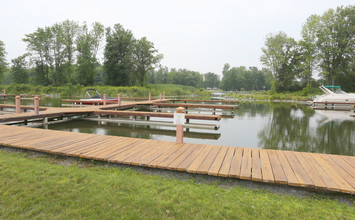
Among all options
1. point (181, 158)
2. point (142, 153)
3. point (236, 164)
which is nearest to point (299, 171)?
point (236, 164)

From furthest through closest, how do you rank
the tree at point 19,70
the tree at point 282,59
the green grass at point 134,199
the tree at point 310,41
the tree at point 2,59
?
the tree at point 19,70 → the tree at point 2,59 → the tree at point 282,59 → the tree at point 310,41 → the green grass at point 134,199

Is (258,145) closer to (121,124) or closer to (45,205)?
(45,205)

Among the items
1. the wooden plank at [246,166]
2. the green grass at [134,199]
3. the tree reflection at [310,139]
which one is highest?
the wooden plank at [246,166]

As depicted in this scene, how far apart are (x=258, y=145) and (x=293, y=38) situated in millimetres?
38242

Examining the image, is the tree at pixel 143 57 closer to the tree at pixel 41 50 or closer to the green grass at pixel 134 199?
the tree at pixel 41 50

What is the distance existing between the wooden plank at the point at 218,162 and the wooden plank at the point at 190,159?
0.37 metres

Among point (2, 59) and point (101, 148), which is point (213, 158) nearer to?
point (101, 148)

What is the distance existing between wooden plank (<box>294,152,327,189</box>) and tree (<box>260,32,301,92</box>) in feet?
117

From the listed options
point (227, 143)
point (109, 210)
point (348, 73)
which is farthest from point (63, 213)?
point (348, 73)

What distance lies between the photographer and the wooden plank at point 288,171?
8.74 ft

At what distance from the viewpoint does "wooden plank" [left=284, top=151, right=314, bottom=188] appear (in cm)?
262

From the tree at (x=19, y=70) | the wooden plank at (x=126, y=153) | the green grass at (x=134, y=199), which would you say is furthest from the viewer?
the tree at (x=19, y=70)

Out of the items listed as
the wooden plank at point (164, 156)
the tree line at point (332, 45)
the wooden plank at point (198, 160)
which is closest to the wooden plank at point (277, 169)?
the wooden plank at point (198, 160)

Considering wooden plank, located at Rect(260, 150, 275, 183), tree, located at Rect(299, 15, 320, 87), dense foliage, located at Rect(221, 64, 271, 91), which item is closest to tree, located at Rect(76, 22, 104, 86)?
tree, located at Rect(299, 15, 320, 87)
